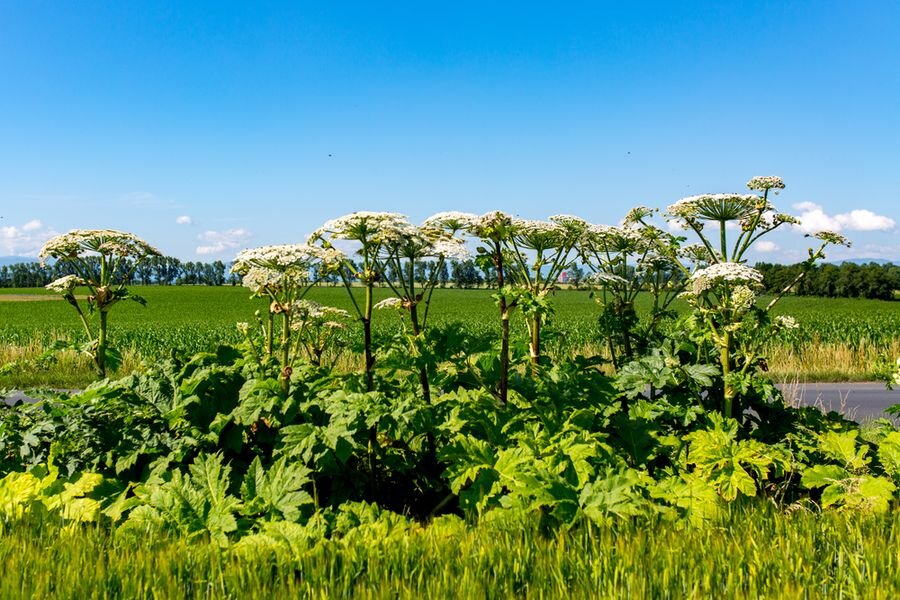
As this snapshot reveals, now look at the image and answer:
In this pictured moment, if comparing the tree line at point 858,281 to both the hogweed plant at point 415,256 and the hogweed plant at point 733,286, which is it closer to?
the hogweed plant at point 733,286

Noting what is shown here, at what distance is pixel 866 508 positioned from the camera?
12.9 ft

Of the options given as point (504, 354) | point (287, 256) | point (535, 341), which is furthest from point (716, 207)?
point (287, 256)

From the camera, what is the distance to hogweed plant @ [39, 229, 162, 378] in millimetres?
5555

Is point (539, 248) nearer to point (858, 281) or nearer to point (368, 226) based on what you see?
point (368, 226)

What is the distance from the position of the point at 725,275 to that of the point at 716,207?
94cm

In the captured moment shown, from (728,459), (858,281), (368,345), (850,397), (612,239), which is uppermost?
(858,281)

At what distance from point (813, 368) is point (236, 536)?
16.3 m

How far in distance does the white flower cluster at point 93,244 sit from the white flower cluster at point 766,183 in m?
5.50

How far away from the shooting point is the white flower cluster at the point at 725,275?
4570 mm

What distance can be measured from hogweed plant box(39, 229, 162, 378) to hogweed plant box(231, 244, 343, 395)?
1.56 m

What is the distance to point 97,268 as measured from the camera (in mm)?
5859

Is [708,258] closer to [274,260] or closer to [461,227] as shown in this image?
[461,227]

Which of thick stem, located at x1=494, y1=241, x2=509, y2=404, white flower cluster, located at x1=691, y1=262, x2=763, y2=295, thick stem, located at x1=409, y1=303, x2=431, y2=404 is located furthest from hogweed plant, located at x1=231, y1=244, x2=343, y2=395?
white flower cluster, located at x1=691, y1=262, x2=763, y2=295

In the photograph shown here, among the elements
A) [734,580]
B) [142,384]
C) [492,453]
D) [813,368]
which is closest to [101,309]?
[142,384]
